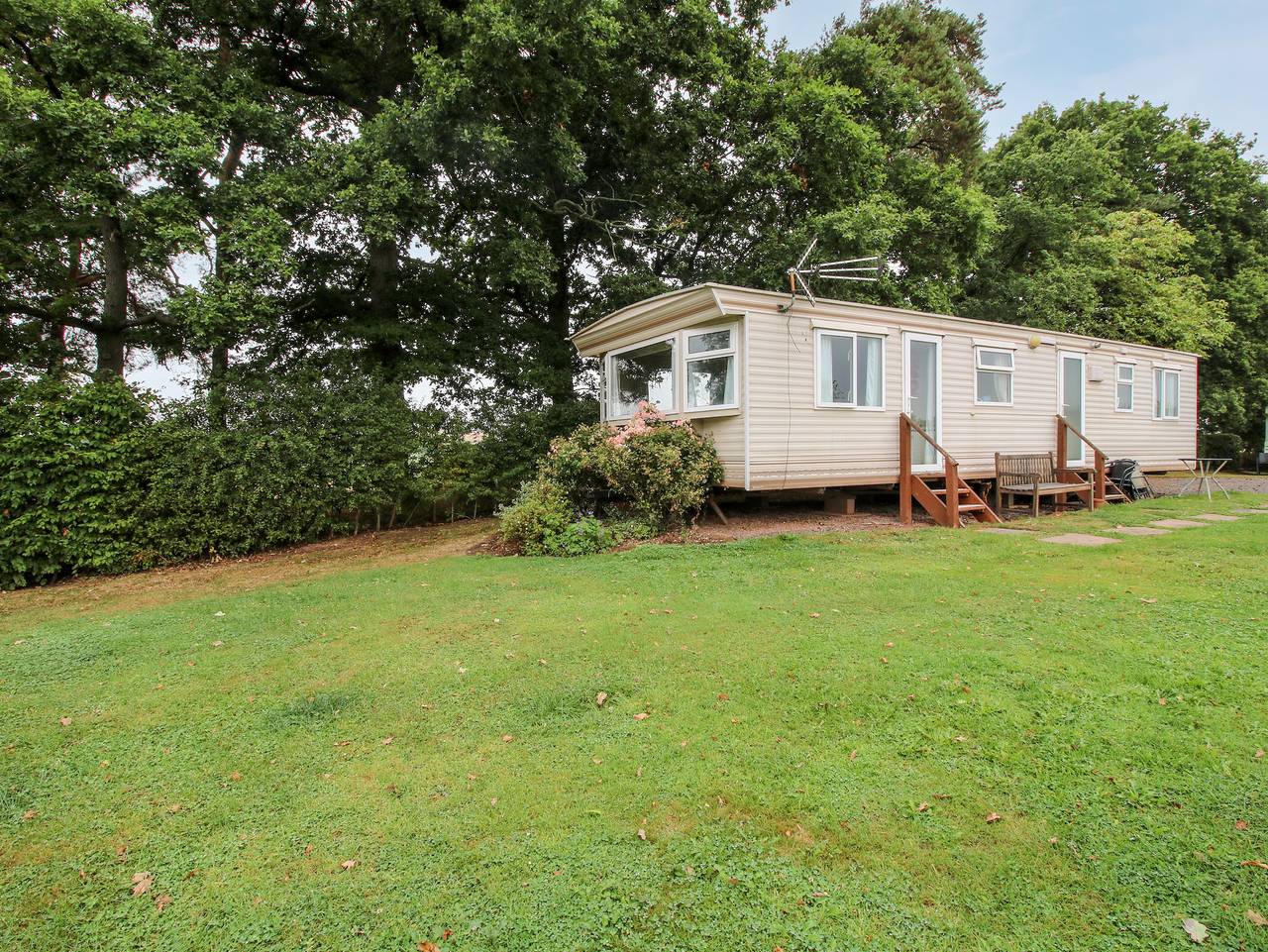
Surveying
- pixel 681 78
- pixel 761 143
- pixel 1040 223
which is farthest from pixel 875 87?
pixel 1040 223

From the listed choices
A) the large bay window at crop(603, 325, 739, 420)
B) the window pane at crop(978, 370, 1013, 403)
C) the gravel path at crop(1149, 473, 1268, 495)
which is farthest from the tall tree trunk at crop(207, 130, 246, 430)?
the gravel path at crop(1149, 473, 1268, 495)

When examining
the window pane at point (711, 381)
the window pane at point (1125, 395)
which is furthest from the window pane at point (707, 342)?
the window pane at point (1125, 395)

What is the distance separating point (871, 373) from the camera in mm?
9500

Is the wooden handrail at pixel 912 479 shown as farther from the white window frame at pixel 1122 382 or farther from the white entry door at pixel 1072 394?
the white window frame at pixel 1122 382

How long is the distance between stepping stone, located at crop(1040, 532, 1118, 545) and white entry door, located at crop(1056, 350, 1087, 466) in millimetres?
5114

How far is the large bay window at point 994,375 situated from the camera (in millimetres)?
10633

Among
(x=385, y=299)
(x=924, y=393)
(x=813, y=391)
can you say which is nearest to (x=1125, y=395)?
(x=924, y=393)

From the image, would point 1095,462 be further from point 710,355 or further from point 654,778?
point 654,778

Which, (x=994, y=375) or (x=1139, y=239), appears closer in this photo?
(x=994, y=375)

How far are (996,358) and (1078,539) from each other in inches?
178

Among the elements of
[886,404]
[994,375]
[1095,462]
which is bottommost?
[1095,462]

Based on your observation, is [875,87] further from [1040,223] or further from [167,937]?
[167,937]

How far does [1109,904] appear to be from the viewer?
1815 millimetres

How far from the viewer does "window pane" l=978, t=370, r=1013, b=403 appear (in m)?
10.7
